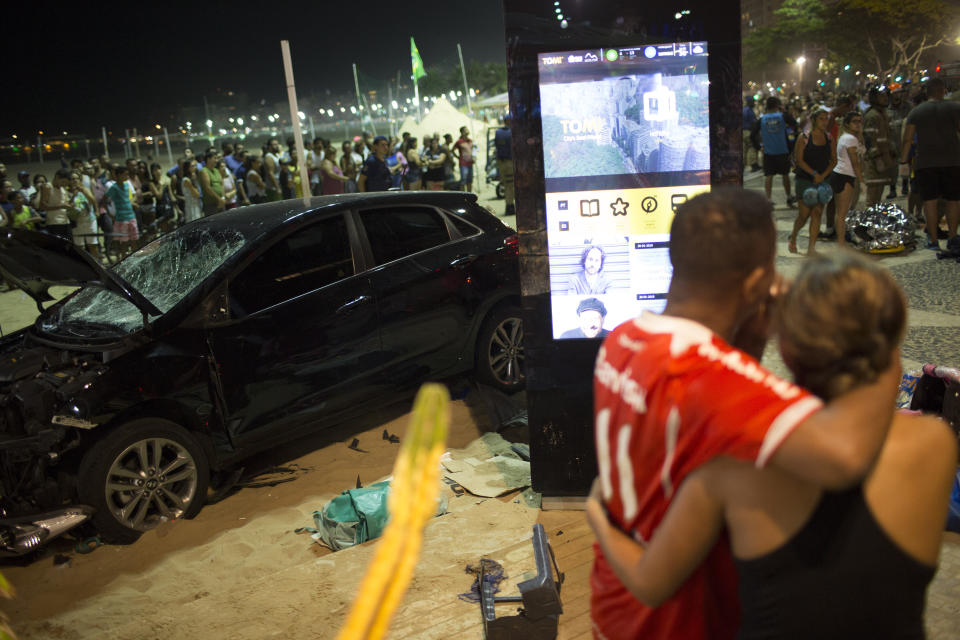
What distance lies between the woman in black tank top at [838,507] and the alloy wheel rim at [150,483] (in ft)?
13.5

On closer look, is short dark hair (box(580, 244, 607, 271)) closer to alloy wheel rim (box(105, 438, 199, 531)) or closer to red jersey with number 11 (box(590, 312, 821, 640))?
red jersey with number 11 (box(590, 312, 821, 640))

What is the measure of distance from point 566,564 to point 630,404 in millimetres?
2546

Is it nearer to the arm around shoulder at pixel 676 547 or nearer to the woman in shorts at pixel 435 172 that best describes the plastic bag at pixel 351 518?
the arm around shoulder at pixel 676 547

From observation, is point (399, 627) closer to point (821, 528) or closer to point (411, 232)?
point (821, 528)

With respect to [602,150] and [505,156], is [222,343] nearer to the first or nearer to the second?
[602,150]

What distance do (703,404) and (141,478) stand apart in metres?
4.24

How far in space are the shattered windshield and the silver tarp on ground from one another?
8.15m

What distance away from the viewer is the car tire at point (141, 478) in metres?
4.44

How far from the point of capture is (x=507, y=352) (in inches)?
250

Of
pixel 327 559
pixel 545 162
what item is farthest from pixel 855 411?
pixel 327 559

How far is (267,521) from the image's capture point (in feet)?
15.6

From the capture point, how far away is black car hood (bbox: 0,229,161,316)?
4.69 metres

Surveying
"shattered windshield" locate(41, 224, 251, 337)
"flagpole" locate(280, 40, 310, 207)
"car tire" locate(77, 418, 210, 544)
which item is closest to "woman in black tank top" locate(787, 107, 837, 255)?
"flagpole" locate(280, 40, 310, 207)

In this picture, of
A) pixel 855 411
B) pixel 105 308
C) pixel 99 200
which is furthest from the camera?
pixel 99 200
